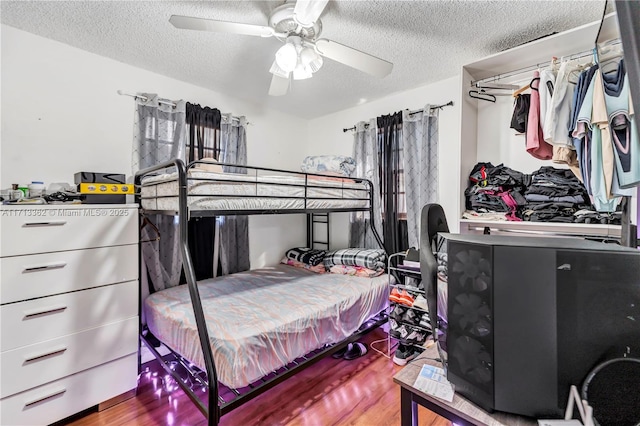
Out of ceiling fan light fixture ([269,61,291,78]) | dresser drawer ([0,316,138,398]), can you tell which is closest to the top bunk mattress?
ceiling fan light fixture ([269,61,291,78])

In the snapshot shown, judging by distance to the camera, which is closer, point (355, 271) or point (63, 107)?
point (63, 107)

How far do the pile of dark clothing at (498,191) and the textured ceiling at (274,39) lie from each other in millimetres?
899

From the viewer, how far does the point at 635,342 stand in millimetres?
657

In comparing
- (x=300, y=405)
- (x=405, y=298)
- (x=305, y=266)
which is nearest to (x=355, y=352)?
(x=405, y=298)

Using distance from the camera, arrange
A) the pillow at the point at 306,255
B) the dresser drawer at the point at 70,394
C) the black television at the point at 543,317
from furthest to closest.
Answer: the pillow at the point at 306,255 → the dresser drawer at the point at 70,394 → the black television at the point at 543,317

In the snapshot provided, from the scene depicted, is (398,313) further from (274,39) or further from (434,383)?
(274,39)

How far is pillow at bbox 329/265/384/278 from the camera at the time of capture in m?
2.66

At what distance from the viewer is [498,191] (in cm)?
206

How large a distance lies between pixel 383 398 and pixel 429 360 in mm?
1108

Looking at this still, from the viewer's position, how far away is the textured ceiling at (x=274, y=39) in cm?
163

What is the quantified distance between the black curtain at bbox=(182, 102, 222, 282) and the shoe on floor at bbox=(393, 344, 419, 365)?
1.82 meters

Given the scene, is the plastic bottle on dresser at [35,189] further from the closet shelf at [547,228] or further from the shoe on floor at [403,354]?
the closet shelf at [547,228]

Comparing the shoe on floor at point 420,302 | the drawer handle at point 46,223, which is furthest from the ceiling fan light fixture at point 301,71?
the shoe on floor at point 420,302

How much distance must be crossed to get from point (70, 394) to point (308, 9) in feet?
8.01
